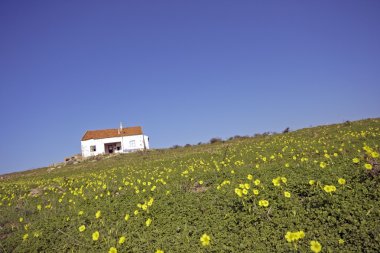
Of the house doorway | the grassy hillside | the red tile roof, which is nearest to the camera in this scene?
the grassy hillside

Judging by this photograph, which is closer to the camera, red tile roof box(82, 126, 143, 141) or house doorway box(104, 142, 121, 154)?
red tile roof box(82, 126, 143, 141)

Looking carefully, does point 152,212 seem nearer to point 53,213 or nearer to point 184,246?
point 184,246

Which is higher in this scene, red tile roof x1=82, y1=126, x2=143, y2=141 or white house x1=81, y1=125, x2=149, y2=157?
red tile roof x1=82, y1=126, x2=143, y2=141

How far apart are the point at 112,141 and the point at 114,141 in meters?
0.41

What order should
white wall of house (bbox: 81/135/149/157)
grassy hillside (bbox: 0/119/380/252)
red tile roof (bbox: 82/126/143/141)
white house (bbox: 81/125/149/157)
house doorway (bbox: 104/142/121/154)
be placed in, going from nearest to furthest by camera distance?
grassy hillside (bbox: 0/119/380/252)
white wall of house (bbox: 81/135/149/157)
white house (bbox: 81/125/149/157)
red tile roof (bbox: 82/126/143/141)
house doorway (bbox: 104/142/121/154)

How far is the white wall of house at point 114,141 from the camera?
55875 millimetres

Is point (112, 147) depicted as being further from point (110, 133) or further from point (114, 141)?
point (110, 133)

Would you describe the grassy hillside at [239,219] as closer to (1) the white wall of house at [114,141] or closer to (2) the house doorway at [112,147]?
(1) the white wall of house at [114,141]

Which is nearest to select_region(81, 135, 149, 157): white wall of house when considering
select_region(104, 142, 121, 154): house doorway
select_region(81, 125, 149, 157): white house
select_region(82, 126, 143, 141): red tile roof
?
select_region(81, 125, 149, 157): white house

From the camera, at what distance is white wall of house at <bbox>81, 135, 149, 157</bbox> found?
55.9 meters

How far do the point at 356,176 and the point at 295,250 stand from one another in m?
3.06

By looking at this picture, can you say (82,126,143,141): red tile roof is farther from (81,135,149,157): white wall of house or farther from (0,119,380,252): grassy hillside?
(0,119,380,252): grassy hillside

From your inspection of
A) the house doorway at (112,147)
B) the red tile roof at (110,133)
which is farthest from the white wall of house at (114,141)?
the house doorway at (112,147)

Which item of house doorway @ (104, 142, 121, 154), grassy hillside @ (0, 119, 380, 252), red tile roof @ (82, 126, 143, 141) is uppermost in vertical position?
red tile roof @ (82, 126, 143, 141)
